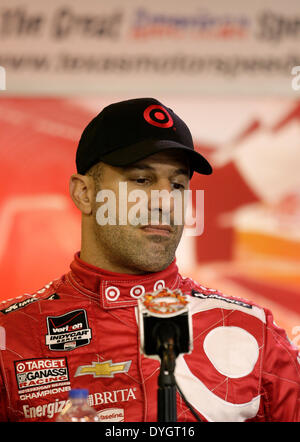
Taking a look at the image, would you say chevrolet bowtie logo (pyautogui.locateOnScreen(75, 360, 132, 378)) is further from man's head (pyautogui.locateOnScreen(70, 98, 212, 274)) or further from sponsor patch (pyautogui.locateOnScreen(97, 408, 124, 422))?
man's head (pyautogui.locateOnScreen(70, 98, 212, 274))

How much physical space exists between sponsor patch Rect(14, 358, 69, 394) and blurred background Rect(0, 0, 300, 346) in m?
1.11

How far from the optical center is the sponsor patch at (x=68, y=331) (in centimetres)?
132

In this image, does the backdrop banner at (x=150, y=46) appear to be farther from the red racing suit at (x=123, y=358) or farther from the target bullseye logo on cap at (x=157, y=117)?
the red racing suit at (x=123, y=358)

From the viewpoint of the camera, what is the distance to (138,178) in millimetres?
1323

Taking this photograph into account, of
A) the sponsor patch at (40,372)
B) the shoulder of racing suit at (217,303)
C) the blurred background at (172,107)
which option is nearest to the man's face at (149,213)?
the shoulder of racing suit at (217,303)

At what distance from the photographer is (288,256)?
2.53 meters

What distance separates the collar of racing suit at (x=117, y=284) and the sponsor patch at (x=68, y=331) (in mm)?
57

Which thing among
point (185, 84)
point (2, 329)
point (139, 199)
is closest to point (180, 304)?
point (139, 199)

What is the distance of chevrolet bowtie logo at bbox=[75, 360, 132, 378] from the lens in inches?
50.6

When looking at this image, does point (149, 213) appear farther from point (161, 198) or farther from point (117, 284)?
point (117, 284)

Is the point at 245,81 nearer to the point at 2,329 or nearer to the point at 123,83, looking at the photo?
the point at 123,83

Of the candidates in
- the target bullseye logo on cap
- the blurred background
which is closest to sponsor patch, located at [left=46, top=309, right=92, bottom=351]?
the target bullseye logo on cap

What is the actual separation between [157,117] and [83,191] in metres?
0.25
